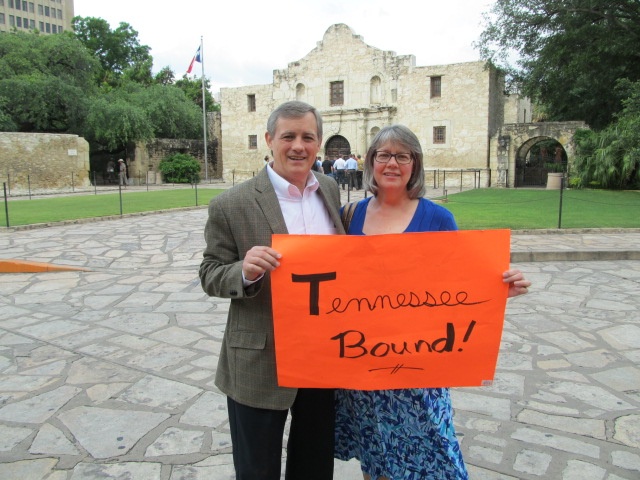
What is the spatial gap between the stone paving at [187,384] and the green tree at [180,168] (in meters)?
29.2

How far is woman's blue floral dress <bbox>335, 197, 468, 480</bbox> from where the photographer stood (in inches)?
86.3

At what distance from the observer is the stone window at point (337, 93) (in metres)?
34.1

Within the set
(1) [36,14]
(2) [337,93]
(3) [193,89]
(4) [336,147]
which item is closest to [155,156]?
(4) [336,147]

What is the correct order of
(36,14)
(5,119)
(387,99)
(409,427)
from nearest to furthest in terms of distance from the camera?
(409,427) → (5,119) → (387,99) → (36,14)

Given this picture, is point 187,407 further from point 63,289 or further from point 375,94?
point 375,94

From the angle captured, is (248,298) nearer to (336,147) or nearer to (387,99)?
(387,99)

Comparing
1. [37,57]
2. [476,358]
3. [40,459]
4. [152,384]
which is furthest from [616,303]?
[37,57]

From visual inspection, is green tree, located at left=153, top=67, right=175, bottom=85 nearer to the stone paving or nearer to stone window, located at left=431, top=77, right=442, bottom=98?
stone window, located at left=431, top=77, right=442, bottom=98

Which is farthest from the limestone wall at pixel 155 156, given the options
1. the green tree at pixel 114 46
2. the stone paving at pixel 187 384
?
the stone paving at pixel 187 384

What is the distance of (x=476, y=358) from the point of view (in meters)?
2.22

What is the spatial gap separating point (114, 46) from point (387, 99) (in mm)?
34084

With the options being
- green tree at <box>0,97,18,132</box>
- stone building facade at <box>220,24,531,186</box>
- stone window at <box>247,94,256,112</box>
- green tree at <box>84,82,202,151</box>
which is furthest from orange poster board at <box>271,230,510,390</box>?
stone window at <box>247,94,256,112</box>

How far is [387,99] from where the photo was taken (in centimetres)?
3281

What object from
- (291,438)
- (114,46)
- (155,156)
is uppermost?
(114,46)
